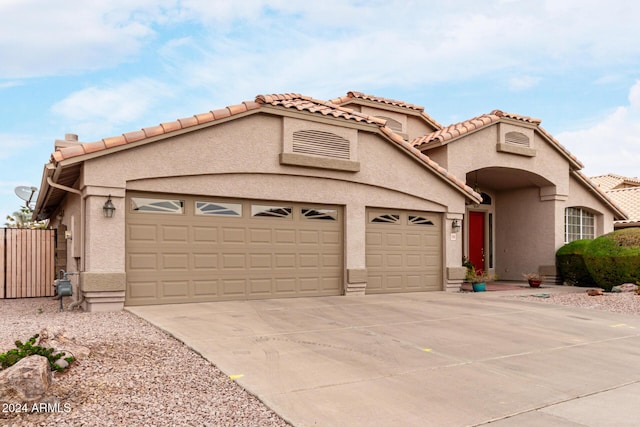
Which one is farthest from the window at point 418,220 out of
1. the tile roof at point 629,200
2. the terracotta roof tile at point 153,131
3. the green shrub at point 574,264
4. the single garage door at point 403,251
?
the tile roof at point 629,200

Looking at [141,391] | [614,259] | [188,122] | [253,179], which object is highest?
[188,122]

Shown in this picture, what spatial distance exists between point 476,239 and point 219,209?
11.9 metres

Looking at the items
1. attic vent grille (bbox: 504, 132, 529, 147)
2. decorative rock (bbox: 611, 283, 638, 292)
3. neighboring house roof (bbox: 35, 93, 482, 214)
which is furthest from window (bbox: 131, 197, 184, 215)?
decorative rock (bbox: 611, 283, 638, 292)

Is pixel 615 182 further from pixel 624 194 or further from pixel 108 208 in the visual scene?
pixel 108 208

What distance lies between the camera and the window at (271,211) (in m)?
11.6

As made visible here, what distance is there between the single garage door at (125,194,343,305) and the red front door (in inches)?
331

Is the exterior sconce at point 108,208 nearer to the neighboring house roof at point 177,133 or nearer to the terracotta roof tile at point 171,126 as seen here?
the neighboring house roof at point 177,133

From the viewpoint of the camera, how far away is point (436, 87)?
16.5m

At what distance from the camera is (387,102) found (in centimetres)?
1823

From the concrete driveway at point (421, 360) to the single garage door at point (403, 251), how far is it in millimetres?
2524

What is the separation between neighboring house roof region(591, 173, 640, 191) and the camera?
101ft

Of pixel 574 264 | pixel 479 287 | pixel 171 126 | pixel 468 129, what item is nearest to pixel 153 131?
pixel 171 126

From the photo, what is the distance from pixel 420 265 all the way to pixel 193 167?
6.95 metres

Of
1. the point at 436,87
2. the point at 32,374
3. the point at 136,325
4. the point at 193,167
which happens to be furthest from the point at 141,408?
the point at 436,87
